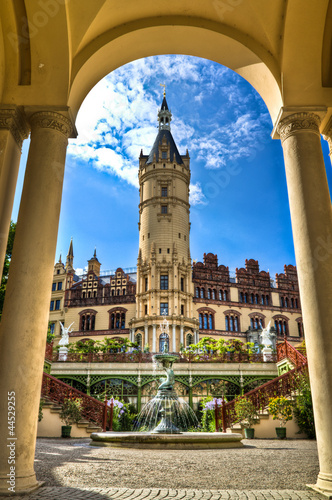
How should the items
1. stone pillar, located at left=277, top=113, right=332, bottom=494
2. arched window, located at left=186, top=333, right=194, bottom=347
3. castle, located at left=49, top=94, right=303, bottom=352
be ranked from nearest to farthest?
stone pillar, located at left=277, top=113, right=332, bottom=494 < arched window, located at left=186, top=333, right=194, bottom=347 < castle, located at left=49, top=94, right=303, bottom=352

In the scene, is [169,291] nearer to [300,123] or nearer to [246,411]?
[246,411]

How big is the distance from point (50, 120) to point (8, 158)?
0.79 m

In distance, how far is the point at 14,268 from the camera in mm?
4656

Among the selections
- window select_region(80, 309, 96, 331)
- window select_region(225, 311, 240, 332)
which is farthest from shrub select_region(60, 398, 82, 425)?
window select_region(225, 311, 240, 332)

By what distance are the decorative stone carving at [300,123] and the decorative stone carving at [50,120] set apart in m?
3.15

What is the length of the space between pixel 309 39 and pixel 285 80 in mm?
660

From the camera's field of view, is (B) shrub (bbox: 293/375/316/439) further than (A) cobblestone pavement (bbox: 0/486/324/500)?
Yes

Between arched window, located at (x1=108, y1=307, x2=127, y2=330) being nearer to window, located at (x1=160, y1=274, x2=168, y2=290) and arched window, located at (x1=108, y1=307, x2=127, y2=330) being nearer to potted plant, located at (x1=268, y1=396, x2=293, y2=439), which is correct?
window, located at (x1=160, y1=274, x2=168, y2=290)

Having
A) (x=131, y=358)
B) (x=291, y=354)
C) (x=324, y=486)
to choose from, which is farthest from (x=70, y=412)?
(x=324, y=486)

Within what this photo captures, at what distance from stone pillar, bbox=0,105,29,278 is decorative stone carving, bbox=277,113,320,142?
3.79m

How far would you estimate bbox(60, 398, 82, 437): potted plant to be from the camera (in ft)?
44.3

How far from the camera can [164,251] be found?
1731 inches

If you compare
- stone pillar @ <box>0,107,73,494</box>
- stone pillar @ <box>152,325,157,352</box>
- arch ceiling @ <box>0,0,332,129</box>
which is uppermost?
stone pillar @ <box>152,325,157,352</box>

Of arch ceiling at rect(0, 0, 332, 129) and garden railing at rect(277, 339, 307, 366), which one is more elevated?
arch ceiling at rect(0, 0, 332, 129)
